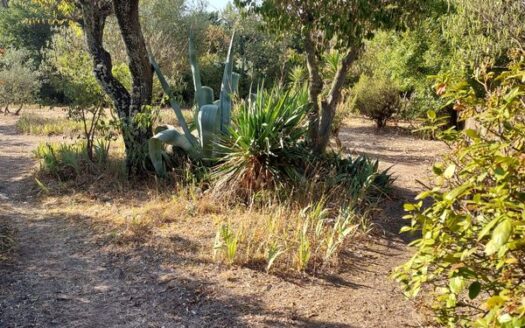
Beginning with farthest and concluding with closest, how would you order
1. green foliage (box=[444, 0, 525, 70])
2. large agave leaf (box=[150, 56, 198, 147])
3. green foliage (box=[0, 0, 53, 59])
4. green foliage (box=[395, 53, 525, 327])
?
green foliage (box=[0, 0, 53, 59])
green foliage (box=[444, 0, 525, 70])
large agave leaf (box=[150, 56, 198, 147])
green foliage (box=[395, 53, 525, 327])

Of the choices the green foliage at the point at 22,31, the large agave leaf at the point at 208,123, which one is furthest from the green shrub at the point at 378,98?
the green foliage at the point at 22,31

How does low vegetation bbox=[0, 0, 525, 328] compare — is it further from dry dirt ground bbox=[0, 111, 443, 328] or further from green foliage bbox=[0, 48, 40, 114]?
green foliage bbox=[0, 48, 40, 114]

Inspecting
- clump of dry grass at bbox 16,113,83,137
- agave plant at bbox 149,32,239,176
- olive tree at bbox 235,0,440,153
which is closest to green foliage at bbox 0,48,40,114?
clump of dry grass at bbox 16,113,83,137

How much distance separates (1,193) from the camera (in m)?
6.09

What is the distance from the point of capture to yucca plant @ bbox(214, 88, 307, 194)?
5.23 meters

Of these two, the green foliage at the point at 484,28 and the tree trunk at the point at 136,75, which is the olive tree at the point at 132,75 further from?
the green foliage at the point at 484,28

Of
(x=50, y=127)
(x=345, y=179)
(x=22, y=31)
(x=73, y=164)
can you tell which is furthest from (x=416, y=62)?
(x=22, y=31)

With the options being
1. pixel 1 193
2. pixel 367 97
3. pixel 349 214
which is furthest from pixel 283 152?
pixel 367 97

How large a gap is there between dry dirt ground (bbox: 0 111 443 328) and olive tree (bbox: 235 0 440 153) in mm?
2052

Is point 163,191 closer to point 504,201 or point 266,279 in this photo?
point 266,279

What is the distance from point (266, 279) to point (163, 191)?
2473 millimetres

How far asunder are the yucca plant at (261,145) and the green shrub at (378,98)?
7433mm

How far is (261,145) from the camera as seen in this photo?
525 cm

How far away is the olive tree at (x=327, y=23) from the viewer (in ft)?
17.7
